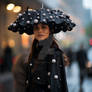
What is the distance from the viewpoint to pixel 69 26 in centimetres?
294

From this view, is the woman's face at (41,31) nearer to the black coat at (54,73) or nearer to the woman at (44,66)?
the woman at (44,66)

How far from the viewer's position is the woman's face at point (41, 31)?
2.94m

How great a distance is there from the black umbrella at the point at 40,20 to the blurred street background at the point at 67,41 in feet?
0.62

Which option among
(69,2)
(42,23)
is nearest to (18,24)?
(42,23)

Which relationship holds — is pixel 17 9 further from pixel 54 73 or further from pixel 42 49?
pixel 54 73

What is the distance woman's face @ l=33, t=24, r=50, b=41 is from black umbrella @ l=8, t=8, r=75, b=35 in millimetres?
44

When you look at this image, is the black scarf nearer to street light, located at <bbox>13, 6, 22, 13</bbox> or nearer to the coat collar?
the coat collar

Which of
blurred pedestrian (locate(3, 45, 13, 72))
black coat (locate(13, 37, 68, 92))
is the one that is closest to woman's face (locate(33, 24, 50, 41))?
black coat (locate(13, 37, 68, 92))

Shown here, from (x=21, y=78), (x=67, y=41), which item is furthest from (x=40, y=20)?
(x=67, y=41)

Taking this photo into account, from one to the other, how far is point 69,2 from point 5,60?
8.68 m

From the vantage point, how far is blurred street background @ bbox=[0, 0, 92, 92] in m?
3.28

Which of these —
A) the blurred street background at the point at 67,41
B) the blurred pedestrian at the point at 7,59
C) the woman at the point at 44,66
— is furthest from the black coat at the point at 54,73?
the blurred pedestrian at the point at 7,59

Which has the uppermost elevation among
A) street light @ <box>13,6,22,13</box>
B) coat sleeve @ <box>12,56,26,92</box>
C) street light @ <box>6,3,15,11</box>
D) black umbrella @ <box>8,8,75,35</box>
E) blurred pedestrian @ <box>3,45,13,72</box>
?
street light @ <box>6,3,15,11</box>

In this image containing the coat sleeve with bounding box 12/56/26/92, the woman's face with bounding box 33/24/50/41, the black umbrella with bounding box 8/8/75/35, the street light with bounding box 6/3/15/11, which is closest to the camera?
the black umbrella with bounding box 8/8/75/35
